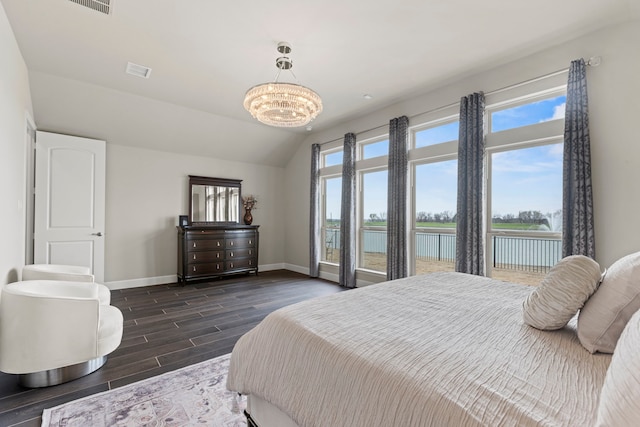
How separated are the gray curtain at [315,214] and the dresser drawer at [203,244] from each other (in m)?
1.79

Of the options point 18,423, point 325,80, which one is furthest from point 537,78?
point 18,423

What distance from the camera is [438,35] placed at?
278cm

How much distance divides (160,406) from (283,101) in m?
2.60

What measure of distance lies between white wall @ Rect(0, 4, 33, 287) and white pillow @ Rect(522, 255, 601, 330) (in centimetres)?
367

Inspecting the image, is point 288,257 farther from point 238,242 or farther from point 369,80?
point 369,80

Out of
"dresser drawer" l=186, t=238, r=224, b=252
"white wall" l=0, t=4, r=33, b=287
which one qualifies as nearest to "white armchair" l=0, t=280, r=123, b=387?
"white wall" l=0, t=4, r=33, b=287

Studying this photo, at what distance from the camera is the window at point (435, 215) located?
3984 mm

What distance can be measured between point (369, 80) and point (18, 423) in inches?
171

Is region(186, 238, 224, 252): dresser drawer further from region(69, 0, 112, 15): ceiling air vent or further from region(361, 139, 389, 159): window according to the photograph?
region(69, 0, 112, 15): ceiling air vent

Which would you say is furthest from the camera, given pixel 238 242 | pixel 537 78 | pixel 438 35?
pixel 238 242

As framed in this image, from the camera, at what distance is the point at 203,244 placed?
536 cm

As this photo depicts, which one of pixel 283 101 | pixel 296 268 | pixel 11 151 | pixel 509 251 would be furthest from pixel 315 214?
pixel 11 151

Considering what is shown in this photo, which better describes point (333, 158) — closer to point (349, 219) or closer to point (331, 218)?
point (331, 218)

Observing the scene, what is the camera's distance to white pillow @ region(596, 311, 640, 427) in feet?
2.01
